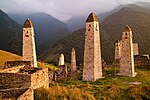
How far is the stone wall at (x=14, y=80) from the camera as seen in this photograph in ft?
51.9

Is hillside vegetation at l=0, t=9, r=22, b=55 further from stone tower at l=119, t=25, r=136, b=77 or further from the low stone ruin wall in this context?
the low stone ruin wall

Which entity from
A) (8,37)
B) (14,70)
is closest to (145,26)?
(8,37)

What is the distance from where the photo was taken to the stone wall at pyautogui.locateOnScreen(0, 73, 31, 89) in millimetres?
15812

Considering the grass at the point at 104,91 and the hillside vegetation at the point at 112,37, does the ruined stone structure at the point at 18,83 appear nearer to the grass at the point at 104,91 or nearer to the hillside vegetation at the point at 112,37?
the grass at the point at 104,91

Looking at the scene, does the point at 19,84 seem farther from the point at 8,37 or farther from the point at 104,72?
the point at 8,37

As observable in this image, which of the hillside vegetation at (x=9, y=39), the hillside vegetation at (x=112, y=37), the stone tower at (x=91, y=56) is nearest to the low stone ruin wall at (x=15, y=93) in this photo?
Result: the stone tower at (x=91, y=56)

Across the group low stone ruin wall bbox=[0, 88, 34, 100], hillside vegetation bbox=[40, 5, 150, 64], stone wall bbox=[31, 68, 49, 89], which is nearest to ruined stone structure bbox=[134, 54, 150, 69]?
stone wall bbox=[31, 68, 49, 89]

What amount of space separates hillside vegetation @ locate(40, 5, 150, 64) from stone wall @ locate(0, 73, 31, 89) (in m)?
61.3

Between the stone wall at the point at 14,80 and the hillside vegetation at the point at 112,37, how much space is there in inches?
2414

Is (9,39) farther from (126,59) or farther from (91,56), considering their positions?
(91,56)

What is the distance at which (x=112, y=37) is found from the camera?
335ft

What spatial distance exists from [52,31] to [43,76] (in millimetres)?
160336

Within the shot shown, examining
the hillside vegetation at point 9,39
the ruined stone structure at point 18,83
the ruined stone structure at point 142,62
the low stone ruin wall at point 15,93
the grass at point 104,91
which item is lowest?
the grass at point 104,91

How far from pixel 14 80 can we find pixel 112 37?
87.5 m
